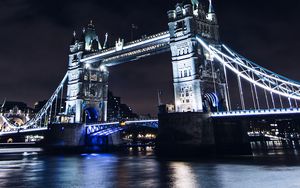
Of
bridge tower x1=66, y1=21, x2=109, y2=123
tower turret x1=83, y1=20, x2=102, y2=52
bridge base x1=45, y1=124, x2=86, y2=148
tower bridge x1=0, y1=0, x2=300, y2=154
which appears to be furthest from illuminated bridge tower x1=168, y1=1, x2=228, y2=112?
tower turret x1=83, y1=20, x2=102, y2=52

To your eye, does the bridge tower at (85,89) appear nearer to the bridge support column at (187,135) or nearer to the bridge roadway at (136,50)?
the bridge roadway at (136,50)

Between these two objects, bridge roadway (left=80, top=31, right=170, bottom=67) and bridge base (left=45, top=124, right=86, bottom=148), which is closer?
bridge roadway (left=80, top=31, right=170, bottom=67)

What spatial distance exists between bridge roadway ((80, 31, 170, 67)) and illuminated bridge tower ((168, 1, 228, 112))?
9.63ft

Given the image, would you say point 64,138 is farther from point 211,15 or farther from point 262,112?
point 262,112

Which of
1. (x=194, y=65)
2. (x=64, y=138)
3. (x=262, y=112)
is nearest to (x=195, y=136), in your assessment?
(x=262, y=112)

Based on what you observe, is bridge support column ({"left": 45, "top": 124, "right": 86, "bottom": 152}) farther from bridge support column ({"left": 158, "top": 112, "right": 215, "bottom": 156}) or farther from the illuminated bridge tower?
bridge support column ({"left": 158, "top": 112, "right": 215, "bottom": 156})

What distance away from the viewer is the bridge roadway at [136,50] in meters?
47.2

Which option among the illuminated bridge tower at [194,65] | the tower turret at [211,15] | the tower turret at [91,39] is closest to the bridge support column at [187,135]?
the illuminated bridge tower at [194,65]

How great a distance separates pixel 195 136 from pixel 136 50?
21708 mm

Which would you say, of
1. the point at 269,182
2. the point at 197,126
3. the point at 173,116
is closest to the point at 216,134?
the point at 197,126

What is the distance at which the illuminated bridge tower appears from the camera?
136ft

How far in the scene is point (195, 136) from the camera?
117ft

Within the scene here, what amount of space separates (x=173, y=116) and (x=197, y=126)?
3.34m

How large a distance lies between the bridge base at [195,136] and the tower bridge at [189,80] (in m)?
0.13
